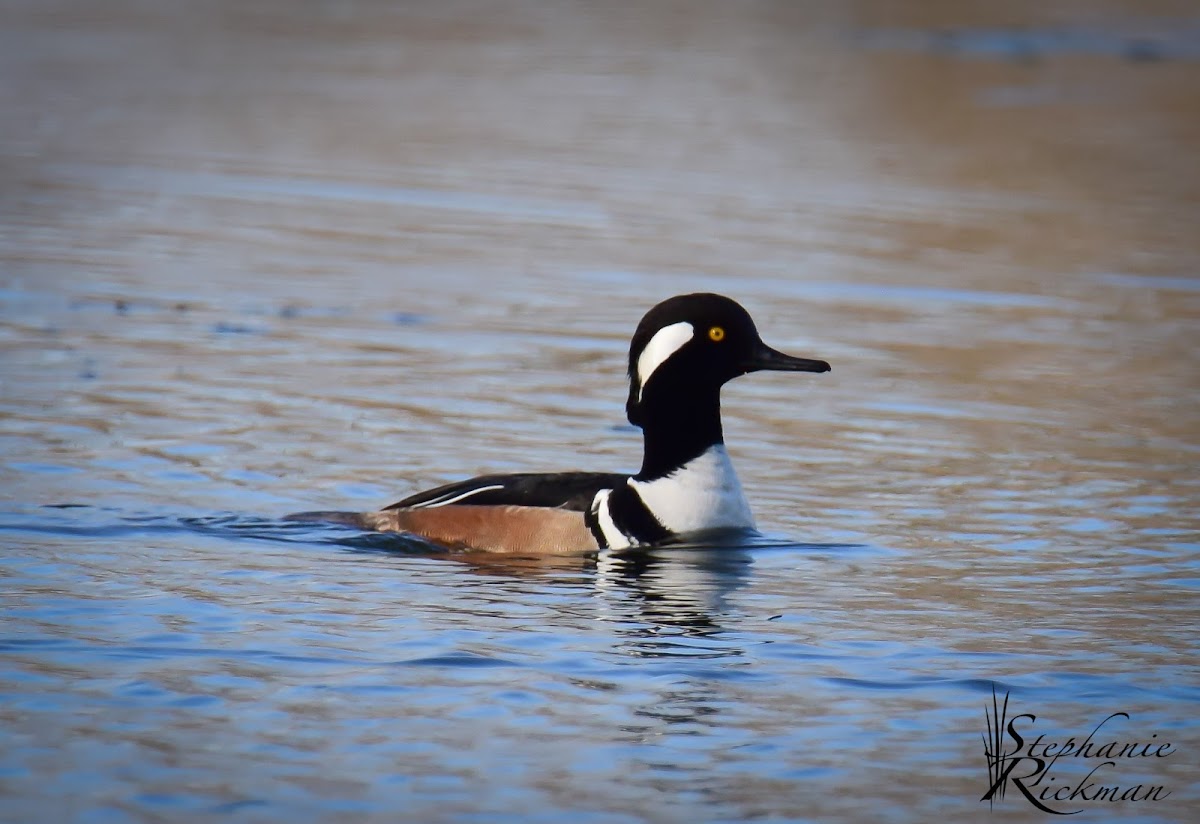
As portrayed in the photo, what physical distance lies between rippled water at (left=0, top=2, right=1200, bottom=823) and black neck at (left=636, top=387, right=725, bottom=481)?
50 centimetres

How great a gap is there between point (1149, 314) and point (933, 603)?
8336 millimetres

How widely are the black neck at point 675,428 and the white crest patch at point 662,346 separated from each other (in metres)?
0.13

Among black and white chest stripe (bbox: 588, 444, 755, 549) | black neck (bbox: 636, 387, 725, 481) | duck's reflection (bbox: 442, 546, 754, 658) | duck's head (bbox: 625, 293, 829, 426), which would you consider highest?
duck's head (bbox: 625, 293, 829, 426)

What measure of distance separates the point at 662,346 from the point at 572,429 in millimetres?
2630

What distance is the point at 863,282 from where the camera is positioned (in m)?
17.3

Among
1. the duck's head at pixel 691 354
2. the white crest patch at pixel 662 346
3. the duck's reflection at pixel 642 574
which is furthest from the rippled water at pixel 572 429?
the white crest patch at pixel 662 346

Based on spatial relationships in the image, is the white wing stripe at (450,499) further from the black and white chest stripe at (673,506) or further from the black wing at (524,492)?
the black and white chest stripe at (673,506)

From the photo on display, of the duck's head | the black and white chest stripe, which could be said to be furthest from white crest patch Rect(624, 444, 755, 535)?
the duck's head

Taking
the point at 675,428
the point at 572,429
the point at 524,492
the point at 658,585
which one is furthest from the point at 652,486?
the point at 572,429

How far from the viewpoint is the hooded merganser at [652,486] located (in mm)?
9773

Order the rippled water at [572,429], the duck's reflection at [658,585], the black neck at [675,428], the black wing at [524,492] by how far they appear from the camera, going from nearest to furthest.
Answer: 1. the rippled water at [572,429]
2. the duck's reflection at [658,585]
3. the black wing at [524,492]
4. the black neck at [675,428]

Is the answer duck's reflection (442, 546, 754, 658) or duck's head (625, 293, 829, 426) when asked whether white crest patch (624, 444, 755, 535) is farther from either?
duck's head (625, 293, 829, 426)

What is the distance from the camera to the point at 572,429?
12414mm

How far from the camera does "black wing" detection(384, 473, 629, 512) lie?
9750 mm
